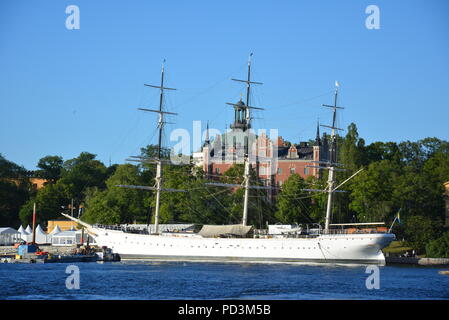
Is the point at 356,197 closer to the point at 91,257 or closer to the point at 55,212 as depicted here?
the point at 91,257

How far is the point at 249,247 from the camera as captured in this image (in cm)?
7825

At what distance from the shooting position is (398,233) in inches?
3410

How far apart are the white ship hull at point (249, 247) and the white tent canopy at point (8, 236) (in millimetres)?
23450

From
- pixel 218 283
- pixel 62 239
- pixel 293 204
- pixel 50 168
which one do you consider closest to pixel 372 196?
pixel 293 204

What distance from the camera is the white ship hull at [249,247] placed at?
73938 millimetres

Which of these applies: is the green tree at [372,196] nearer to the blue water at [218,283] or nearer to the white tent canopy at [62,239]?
the blue water at [218,283]

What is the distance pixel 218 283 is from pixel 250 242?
2723cm

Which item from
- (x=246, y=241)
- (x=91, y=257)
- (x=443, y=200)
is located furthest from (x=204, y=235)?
(x=443, y=200)

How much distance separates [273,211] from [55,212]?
4096 centimetres

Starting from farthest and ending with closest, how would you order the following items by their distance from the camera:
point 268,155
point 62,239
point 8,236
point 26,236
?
point 268,155
point 8,236
point 26,236
point 62,239

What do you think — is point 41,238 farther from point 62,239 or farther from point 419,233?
point 419,233

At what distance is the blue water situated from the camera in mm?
43875

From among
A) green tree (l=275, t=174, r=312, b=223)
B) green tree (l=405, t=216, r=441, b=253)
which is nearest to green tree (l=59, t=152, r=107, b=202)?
green tree (l=275, t=174, r=312, b=223)

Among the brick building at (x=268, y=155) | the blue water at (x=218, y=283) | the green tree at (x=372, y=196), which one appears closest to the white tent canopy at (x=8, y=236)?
the brick building at (x=268, y=155)
